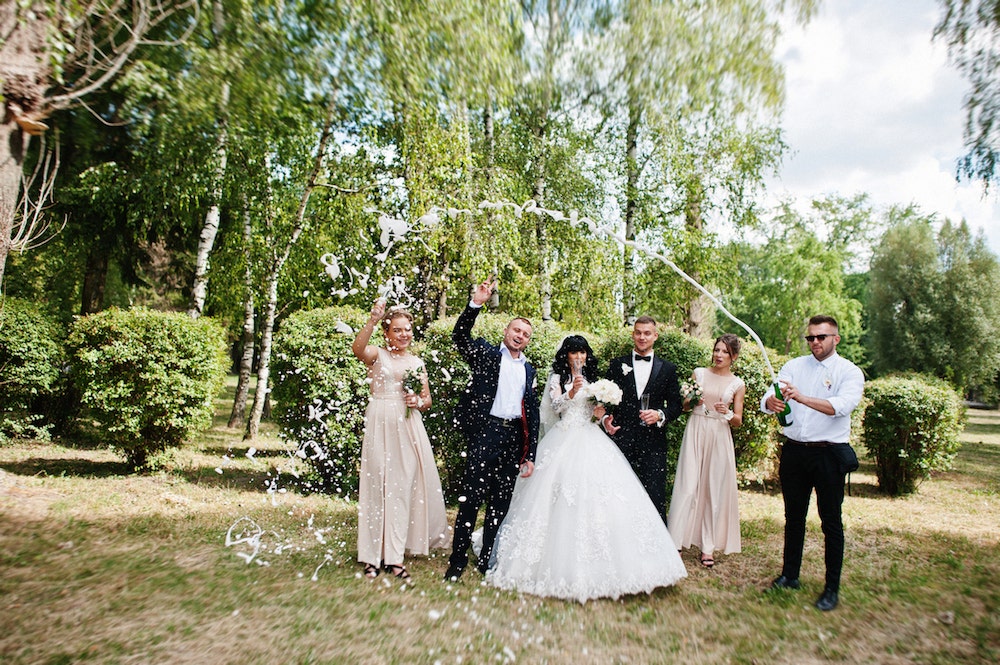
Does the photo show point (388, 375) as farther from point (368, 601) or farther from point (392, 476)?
point (368, 601)

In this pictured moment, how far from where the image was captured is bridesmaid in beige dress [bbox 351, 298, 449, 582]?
4.91m

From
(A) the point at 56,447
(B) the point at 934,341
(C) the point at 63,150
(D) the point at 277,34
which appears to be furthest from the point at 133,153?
(B) the point at 934,341

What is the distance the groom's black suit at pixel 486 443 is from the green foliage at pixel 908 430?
6.57 meters

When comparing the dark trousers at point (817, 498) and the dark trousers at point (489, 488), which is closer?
the dark trousers at point (817, 498)

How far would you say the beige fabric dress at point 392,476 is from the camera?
16.1ft

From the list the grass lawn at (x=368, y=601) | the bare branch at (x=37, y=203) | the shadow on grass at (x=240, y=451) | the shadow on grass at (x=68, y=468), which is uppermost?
the bare branch at (x=37, y=203)

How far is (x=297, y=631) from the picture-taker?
3.77m

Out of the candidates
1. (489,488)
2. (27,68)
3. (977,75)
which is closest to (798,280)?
(977,75)

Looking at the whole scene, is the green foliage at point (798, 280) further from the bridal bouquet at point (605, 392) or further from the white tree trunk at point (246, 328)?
the bridal bouquet at point (605, 392)

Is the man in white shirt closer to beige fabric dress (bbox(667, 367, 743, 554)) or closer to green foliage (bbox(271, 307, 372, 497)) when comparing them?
beige fabric dress (bbox(667, 367, 743, 554))

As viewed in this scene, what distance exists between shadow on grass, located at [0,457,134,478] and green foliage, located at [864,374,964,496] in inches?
427

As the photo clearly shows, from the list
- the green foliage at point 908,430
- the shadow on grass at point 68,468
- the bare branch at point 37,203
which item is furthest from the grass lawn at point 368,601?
the bare branch at point 37,203

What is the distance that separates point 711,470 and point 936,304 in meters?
25.1

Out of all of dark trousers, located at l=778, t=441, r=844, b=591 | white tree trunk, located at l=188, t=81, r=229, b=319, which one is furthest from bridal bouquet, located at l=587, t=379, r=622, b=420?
white tree trunk, located at l=188, t=81, r=229, b=319
